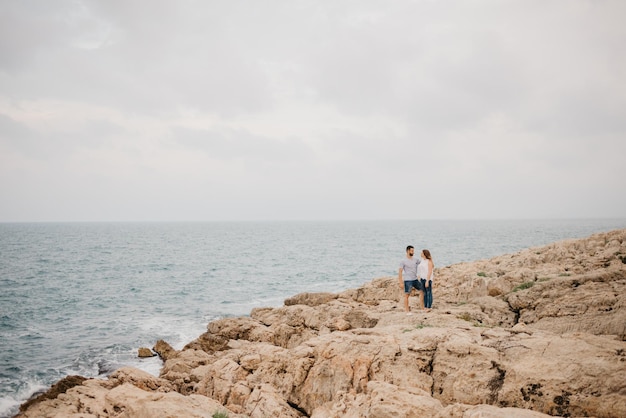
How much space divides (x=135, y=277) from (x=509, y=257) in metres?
54.9

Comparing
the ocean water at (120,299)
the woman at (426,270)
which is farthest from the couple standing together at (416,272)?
the ocean water at (120,299)

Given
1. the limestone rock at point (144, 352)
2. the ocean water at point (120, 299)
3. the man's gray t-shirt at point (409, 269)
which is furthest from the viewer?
the limestone rock at point (144, 352)

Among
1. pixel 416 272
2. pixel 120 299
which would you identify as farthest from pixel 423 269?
pixel 120 299

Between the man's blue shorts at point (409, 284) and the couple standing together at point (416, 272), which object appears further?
the man's blue shorts at point (409, 284)

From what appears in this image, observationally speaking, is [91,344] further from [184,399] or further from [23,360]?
[184,399]

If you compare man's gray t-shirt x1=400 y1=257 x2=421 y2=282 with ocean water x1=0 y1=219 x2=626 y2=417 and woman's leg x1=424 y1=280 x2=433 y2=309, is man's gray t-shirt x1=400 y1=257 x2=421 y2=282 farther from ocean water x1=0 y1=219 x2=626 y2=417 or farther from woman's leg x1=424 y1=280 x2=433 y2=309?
ocean water x1=0 y1=219 x2=626 y2=417

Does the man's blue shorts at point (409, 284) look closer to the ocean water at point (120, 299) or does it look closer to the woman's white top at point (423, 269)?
the woman's white top at point (423, 269)

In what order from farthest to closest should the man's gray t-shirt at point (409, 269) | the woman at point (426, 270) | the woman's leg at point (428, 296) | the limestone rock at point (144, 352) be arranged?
the limestone rock at point (144, 352)
the woman's leg at point (428, 296)
the man's gray t-shirt at point (409, 269)
the woman at point (426, 270)

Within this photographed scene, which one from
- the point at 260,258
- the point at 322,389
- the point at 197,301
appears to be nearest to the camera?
the point at 322,389

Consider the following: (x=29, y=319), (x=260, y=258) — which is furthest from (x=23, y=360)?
(x=260, y=258)

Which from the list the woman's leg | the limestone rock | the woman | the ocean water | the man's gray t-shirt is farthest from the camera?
the limestone rock

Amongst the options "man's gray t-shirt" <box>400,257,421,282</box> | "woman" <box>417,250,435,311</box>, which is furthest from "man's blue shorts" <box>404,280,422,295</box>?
"woman" <box>417,250,435,311</box>

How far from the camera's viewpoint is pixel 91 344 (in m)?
27.7

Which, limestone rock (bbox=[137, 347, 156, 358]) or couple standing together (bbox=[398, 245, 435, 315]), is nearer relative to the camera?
couple standing together (bbox=[398, 245, 435, 315])
